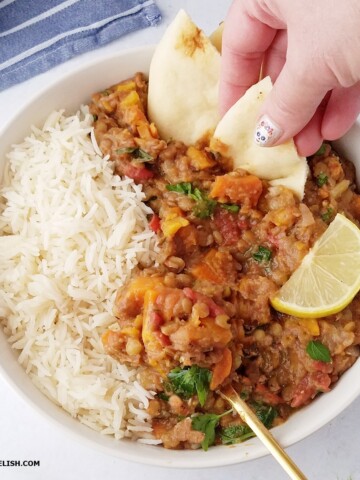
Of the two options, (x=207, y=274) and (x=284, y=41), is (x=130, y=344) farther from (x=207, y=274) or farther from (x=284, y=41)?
(x=284, y=41)

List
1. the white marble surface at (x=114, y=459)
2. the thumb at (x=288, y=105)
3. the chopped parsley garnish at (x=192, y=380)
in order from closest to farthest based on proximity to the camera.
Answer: the thumb at (x=288, y=105), the chopped parsley garnish at (x=192, y=380), the white marble surface at (x=114, y=459)

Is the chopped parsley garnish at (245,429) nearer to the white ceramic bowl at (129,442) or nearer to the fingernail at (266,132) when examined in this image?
the white ceramic bowl at (129,442)

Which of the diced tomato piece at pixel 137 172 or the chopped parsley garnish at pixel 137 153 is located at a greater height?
the chopped parsley garnish at pixel 137 153

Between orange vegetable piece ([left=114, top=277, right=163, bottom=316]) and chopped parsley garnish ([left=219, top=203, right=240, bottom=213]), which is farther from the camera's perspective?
chopped parsley garnish ([left=219, top=203, right=240, bottom=213])

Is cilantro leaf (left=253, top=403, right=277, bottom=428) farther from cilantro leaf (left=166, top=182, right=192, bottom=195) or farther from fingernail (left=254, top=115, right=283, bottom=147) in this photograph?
fingernail (left=254, top=115, right=283, bottom=147)

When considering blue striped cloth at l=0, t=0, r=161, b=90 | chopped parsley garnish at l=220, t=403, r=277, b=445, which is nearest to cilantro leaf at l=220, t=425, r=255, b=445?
chopped parsley garnish at l=220, t=403, r=277, b=445

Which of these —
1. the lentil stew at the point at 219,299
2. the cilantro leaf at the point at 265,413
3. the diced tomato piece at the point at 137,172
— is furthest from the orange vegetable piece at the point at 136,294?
the cilantro leaf at the point at 265,413
